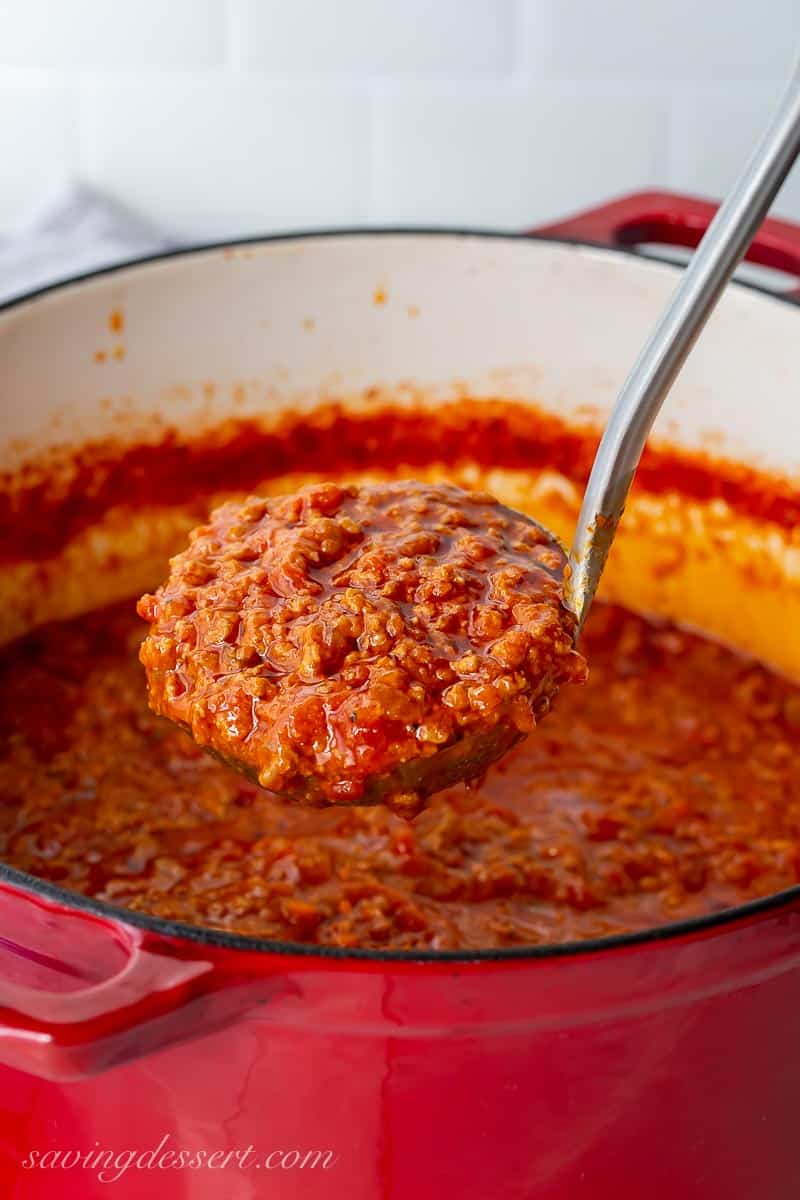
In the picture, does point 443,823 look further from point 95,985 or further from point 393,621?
point 95,985

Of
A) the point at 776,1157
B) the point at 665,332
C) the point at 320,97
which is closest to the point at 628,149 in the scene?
the point at 320,97

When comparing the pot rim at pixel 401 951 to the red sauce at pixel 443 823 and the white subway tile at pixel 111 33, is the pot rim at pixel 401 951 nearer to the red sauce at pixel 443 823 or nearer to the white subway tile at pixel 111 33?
the red sauce at pixel 443 823

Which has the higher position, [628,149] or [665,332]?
[665,332]

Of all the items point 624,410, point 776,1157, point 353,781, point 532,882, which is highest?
point 624,410

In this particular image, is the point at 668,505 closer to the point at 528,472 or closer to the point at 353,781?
the point at 528,472

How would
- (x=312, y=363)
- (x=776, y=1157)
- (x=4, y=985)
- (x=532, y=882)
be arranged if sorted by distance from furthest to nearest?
(x=312, y=363), (x=532, y=882), (x=776, y=1157), (x=4, y=985)

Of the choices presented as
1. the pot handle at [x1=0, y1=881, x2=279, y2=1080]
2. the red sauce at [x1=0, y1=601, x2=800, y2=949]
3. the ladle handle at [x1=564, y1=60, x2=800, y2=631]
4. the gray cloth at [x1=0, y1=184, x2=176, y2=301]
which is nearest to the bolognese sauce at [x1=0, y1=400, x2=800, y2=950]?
the red sauce at [x1=0, y1=601, x2=800, y2=949]

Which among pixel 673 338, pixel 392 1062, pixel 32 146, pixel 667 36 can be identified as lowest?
pixel 32 146

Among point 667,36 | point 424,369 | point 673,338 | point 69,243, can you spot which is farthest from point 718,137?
point 673,338
